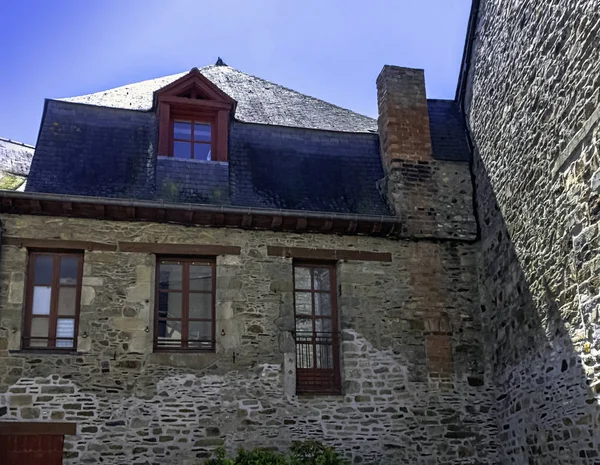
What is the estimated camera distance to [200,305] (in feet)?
30.4

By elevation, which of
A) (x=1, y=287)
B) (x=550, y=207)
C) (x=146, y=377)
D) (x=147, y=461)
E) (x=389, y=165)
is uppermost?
(x=389, y=165)

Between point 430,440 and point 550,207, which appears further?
point 430,440

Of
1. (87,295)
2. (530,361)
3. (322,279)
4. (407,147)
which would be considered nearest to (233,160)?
(322,279)

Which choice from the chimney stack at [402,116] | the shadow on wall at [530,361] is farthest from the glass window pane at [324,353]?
the chimney stack at [402,116]

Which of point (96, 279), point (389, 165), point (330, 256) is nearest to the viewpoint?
point (96, 279)

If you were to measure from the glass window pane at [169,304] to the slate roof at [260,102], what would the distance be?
3319 mm

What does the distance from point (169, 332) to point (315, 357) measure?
190 cm

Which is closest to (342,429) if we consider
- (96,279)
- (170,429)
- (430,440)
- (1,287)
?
(430,440)

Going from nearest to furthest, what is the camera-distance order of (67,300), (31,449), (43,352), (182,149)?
(31,449) → (43,352) → (67,300) → (182,149)

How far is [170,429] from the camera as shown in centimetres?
855

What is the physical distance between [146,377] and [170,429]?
2.23 feet

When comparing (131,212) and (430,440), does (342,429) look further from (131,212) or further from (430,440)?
(131,212)

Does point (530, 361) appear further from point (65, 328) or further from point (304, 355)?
point (65, 328)

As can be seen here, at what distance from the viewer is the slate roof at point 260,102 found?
455 inches
